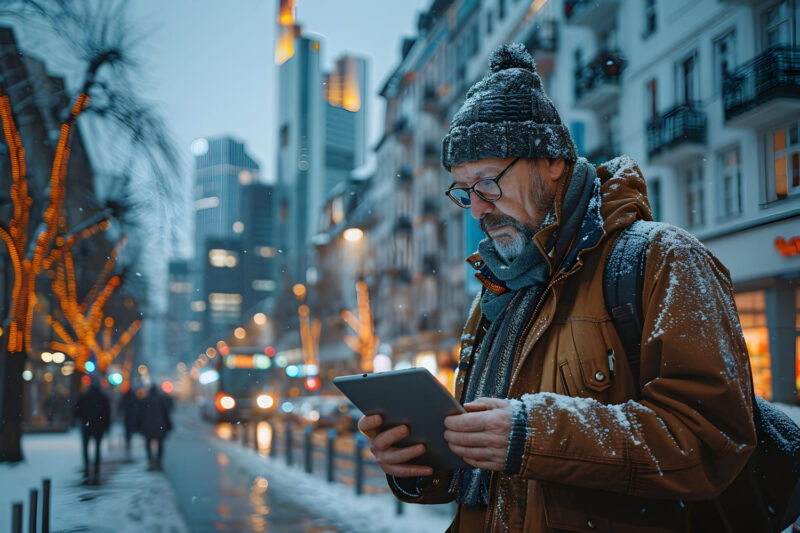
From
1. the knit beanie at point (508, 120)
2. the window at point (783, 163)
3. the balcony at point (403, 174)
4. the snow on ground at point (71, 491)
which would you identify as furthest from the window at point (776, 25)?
the snow on ground at point (71, 491)

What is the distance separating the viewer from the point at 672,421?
1623mm

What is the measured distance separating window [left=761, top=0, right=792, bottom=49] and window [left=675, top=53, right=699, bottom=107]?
76 cm

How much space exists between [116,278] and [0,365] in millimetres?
1231

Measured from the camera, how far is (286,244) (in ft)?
27.1

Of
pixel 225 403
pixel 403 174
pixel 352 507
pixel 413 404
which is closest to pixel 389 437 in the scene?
pixel 413 404

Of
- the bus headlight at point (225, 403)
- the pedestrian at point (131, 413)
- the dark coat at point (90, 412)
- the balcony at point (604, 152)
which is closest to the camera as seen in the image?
the dark coat at point (90, 412)

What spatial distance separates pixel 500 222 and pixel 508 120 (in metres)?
0.31

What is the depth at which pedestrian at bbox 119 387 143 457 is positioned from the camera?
12.1m

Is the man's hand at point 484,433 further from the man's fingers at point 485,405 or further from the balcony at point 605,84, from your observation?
the balcony at point 605,84

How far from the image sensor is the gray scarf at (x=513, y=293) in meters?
2.04

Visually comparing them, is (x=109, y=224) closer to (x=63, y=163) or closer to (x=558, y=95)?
(x=63, y=163)

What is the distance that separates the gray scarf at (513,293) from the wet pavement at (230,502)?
22.1ft

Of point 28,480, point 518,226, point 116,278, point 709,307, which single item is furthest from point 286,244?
point 709,307

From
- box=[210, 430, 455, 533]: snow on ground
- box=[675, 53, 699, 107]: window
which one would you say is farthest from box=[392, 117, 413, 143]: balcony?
box=[675, 53, 699, 107]: window
